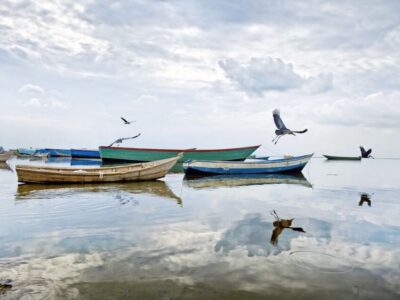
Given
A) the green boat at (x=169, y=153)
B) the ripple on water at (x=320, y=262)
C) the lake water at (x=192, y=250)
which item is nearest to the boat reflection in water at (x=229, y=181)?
the lake water at (x=192, y=250)

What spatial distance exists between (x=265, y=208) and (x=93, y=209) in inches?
222

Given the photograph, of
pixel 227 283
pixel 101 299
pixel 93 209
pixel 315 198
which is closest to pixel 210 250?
pixel 227 283

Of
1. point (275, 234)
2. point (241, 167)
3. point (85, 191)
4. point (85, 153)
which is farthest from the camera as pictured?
point (85, 153)

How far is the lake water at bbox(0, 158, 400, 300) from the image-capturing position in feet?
15.3

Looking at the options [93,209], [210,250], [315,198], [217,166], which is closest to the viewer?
[210,250]

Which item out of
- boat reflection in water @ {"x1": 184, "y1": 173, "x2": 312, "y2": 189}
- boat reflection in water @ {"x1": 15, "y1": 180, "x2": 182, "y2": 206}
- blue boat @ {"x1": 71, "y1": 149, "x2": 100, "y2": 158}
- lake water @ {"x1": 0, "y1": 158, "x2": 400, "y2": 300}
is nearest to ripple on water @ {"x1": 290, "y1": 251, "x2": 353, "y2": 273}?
lake water @ {"x1": 0, "y1": 158, "x2": 400, "y2": 300}

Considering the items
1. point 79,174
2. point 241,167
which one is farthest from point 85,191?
point 241,167

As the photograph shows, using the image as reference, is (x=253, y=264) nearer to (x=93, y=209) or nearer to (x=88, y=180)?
(x=93, y=209)

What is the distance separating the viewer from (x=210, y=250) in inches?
255

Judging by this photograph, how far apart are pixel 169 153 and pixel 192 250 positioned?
1064 inches

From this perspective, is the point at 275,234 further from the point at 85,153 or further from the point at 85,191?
the point at 85,153

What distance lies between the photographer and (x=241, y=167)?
24.8 metres

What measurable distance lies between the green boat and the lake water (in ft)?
67.2

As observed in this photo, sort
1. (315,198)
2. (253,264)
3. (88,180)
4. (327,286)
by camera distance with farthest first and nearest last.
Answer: (88,180), (315,198), (253,264), (327,286)
